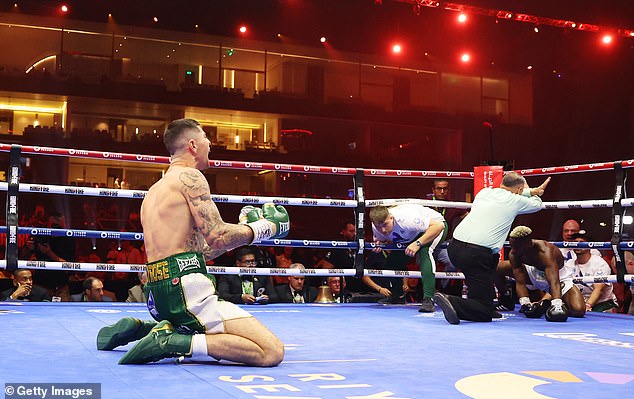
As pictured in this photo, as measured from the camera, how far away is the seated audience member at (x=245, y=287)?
516 cm

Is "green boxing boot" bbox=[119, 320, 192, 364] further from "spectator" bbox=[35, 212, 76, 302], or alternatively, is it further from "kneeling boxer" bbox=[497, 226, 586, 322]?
"spectator" bbox=[35, 212, 76, 302]

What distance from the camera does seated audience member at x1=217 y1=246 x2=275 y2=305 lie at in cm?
516

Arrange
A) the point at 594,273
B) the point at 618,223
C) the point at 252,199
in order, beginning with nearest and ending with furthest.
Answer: the point at 618,223
the point at 252,199
the point at 594,273

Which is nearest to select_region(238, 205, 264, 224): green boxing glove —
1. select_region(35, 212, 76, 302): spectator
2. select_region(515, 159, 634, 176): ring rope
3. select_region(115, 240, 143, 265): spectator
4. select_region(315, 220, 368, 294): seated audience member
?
select_region(515, 159, 634, 176): ring rope

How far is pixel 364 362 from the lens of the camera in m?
2.46

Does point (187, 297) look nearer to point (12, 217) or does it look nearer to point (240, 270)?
point (240, 270)

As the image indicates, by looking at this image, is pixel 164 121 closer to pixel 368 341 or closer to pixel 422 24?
pixel 422 24

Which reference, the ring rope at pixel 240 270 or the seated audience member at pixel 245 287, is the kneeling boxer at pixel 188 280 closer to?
the ring rope at pixel 240 270

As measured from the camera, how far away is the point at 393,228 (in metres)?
4.90

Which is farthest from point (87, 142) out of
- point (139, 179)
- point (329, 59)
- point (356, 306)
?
point (356, 306)

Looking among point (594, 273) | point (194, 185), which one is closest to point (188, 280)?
point (194, 185)

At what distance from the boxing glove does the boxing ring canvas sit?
0.62 feet

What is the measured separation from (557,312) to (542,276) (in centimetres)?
56

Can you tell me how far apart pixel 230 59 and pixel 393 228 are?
1372 cm
